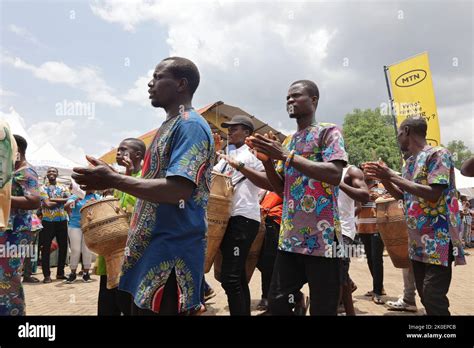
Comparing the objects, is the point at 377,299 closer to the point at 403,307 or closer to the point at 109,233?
the point at 403,307

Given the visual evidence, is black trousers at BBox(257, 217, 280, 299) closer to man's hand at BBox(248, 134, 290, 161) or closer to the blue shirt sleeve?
man's hand at BBox(248, 134, 290, 161)

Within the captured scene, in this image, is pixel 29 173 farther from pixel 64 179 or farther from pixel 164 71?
pixel 64 179

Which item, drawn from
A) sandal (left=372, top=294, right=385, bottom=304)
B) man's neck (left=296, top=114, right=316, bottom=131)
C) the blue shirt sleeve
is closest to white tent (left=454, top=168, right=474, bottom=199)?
sandal (left=372, top=294, right=385, bottom=304)

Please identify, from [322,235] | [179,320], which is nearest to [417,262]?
[322,235]

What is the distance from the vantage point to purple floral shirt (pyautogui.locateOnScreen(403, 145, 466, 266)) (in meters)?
3.29

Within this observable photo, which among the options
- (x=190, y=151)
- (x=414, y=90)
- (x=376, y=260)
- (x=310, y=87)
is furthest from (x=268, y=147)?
(x=414, y=90)

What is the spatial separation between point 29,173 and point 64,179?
904cm

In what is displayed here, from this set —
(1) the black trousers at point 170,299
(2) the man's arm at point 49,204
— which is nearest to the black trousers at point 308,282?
(1) the black trousers at point 170,299

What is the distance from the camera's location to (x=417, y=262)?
3.46 metres

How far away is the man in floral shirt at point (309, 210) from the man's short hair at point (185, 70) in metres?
0.56

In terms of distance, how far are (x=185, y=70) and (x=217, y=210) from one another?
1.90 m

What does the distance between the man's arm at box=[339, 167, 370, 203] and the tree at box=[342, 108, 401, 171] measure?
34.6m

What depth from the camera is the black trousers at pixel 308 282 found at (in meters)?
2.67

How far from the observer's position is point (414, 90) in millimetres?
10898
